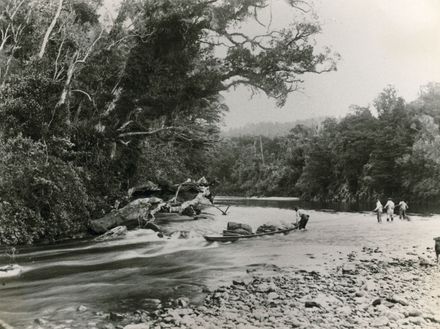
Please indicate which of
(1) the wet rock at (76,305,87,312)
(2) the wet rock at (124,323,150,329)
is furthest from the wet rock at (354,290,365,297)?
(1) the wet rock at (76,305,87,312)

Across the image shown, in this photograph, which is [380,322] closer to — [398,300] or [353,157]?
[398,300]

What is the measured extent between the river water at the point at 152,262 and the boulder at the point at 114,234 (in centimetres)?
25

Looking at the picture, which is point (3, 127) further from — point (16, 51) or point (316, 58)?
point (316, 58)

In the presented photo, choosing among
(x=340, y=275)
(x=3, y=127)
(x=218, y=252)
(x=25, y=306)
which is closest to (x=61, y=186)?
(x=3, y=127)

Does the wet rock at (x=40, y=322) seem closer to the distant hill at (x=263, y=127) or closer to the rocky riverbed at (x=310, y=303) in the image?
the rocky riverbed at (x=310, y=303)

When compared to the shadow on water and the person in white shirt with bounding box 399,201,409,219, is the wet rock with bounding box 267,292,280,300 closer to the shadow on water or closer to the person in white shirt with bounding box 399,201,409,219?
the shadow on water

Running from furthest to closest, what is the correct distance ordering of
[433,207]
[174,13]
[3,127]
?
1. [174,13]
2. [3,127]
3. [433,207]

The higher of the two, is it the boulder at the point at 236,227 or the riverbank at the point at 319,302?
the boulder at the point at 236,227

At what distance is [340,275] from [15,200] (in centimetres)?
781

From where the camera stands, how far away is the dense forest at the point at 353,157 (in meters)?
10.1

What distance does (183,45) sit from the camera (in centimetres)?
1455

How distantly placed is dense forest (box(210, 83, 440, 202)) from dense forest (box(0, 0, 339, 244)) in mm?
1553

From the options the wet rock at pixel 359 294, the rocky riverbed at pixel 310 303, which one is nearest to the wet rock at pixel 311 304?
the rocky riverbed at pixel 310 303

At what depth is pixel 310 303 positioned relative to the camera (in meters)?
5.77
